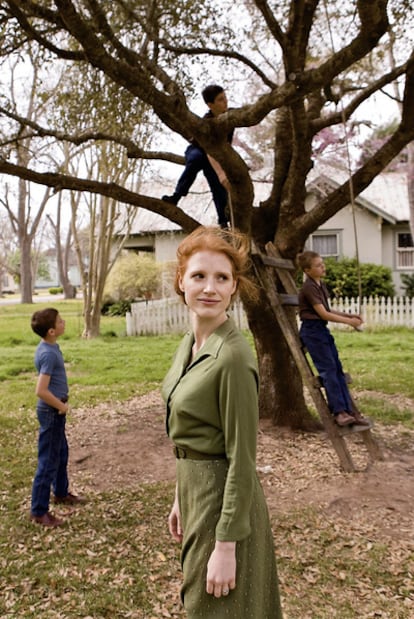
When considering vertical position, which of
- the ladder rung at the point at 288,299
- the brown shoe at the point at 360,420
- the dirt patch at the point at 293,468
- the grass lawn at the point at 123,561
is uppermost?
the ladder rung at the point at 288,299

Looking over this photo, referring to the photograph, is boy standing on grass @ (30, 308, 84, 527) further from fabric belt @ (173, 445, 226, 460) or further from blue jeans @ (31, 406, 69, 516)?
fabric belt @ (173, 445, 226, 460)

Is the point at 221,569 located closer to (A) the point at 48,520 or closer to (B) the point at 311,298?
(A) the point at 48,520

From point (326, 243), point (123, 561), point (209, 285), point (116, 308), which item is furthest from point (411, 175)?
point (209, 285)

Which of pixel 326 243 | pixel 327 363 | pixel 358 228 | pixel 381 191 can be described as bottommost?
pixel 327 363

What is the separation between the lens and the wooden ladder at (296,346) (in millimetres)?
5453

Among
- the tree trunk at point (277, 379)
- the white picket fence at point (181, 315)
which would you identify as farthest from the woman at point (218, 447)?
the white picket fence at point (181, 315)

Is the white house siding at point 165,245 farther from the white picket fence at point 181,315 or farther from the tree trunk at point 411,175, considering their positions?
the tree trunk at point 411,175

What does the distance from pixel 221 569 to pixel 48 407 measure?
2919 mm

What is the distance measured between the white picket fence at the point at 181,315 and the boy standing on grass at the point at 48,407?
461 inches

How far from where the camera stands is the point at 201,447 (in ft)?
6.32

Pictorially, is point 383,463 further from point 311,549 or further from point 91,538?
point 91,538

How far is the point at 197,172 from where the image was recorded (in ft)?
19.3

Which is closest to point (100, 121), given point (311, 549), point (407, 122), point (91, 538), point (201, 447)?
point (407, 122)

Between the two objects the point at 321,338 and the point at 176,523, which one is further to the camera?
the point at 321,338
